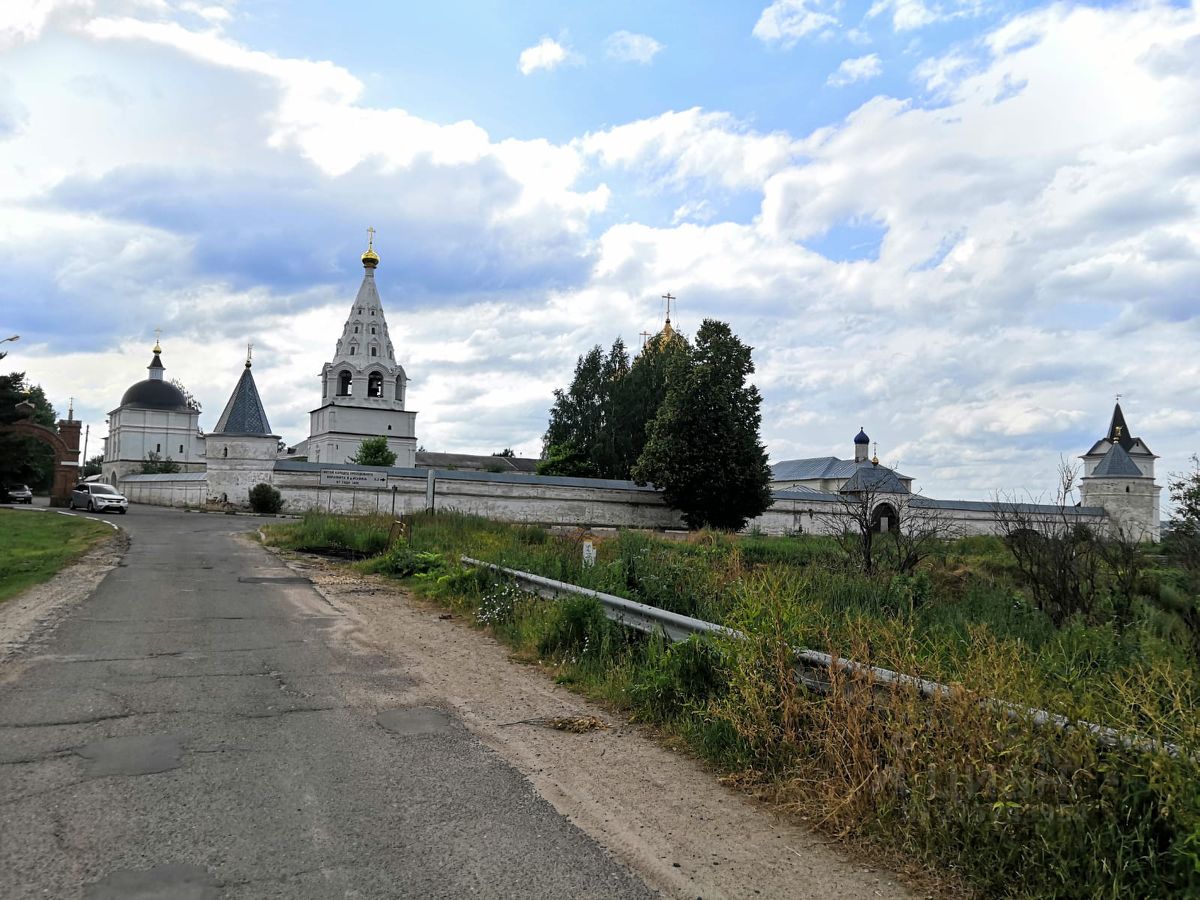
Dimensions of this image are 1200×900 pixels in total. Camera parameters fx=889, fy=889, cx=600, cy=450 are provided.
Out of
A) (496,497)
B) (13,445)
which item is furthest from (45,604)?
(13,445)

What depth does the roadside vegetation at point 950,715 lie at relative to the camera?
11.5 ft

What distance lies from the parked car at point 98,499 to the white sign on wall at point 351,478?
9.32 metres

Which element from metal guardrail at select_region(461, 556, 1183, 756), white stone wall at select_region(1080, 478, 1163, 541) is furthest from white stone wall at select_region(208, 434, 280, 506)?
white stone wall at select_region(1080, 478, 1163, 541)

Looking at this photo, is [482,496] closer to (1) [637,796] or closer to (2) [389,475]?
(2) [389,475]

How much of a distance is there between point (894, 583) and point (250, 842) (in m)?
6.34

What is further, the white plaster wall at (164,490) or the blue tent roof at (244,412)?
the white plaster wall at (164,490)

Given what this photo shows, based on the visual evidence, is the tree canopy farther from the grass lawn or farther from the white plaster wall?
the grass lawn

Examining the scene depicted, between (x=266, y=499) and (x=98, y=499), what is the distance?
755cm

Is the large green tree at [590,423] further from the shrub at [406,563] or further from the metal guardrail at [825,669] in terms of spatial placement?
the metal guardrail at [825,669]

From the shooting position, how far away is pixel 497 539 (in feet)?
58.3

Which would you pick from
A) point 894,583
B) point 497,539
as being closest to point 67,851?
point 894,583

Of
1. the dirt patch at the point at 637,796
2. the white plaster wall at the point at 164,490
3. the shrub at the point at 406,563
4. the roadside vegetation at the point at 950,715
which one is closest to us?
the roadside vegetation at the point at 950,715

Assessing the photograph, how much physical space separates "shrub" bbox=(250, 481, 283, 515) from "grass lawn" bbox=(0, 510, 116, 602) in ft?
32.1

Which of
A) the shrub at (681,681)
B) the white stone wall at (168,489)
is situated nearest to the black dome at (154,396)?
the white stone wall at (168,489)
